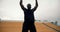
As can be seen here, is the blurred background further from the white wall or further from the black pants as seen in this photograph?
the black pants

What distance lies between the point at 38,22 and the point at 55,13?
541mm

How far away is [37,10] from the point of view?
12.1 ft

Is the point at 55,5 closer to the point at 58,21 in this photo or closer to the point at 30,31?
the point at 58,21

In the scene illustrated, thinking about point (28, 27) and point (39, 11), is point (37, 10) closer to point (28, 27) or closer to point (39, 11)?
point (39, 11)

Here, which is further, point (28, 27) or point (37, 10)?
point (37, 10)

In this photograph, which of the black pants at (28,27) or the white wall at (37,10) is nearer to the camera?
the black pants at (28,27)

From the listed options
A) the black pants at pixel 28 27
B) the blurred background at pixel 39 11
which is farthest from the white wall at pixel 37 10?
the black pants at pixel 28 27

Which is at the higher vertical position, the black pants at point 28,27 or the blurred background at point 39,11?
the blurred background at point 39,11


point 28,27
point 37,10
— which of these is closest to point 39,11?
point 37,10

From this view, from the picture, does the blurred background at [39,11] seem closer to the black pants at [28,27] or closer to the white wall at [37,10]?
the white wall at [37,10]

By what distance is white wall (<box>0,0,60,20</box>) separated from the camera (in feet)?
12.1

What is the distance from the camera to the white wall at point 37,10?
3699 mm

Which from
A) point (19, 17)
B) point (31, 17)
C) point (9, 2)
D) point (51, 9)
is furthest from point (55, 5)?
point (31, 17)

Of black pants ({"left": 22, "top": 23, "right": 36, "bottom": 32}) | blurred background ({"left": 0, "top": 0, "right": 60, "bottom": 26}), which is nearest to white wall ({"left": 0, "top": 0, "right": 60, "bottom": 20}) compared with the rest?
blurred background ({"left": 0, "top": 0, "right": 60, "bottom": 26})
